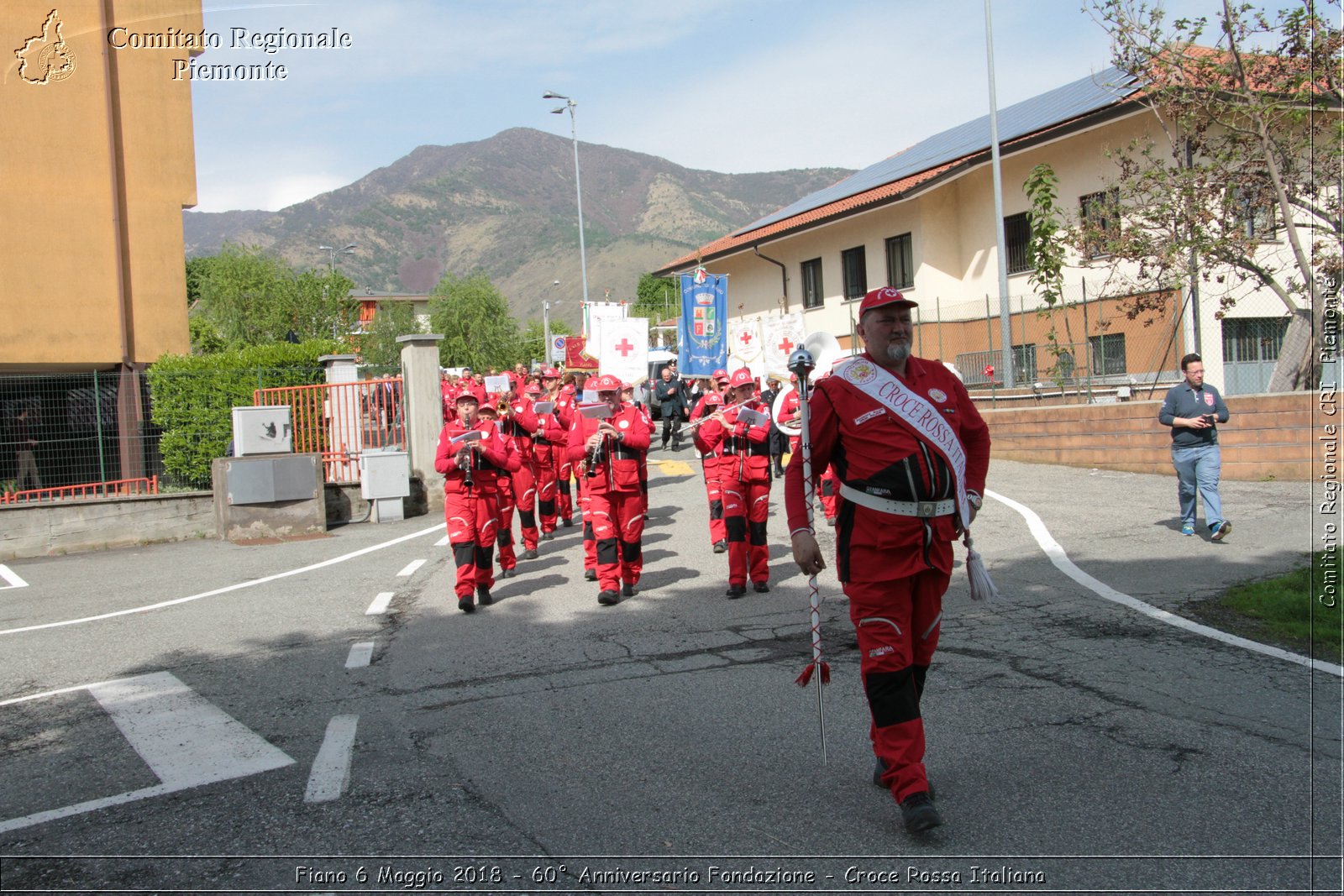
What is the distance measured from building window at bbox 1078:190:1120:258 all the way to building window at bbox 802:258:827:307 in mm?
15890

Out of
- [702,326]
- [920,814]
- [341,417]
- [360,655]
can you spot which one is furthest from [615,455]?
[702,326]

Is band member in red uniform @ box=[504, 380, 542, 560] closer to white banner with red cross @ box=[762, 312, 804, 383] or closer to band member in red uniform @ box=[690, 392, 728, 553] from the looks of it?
band member in red uniform @ box=[690, 392, 728, 553]

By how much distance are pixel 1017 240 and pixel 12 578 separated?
23.3 m

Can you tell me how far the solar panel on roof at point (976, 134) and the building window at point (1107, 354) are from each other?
437 centimetres

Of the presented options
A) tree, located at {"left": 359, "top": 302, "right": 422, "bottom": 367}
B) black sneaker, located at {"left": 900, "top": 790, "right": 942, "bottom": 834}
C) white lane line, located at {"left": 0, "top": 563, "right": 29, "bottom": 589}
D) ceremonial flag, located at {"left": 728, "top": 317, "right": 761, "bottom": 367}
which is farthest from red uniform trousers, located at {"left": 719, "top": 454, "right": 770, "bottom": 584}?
tree, located at {"left": 359, "top": 302, "right": 422, "bottom": 367}

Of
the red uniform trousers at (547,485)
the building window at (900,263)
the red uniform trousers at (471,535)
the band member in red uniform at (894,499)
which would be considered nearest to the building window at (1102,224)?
the red uniform trousers at (547,485)

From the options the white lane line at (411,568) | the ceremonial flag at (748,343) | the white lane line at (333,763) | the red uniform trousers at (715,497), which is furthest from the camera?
the ceremonial flag at (748,343)

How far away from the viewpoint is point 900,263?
3061 cm

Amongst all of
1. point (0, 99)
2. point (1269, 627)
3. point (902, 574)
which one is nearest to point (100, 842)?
point (902, 574)

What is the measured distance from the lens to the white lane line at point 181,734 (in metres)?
5.02

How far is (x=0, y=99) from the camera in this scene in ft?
65.1

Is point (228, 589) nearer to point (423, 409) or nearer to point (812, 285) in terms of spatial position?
point (423, 409)

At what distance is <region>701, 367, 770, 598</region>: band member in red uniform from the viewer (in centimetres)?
917

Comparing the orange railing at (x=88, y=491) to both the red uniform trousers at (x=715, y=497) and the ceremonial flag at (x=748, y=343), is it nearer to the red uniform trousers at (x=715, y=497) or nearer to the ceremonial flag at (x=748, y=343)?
the ceremonial flag at (x=748, y=343)
